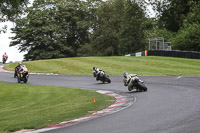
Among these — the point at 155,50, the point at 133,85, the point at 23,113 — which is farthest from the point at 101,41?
the point at 23,113

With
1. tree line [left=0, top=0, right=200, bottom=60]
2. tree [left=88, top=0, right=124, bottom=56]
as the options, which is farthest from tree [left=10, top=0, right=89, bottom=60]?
tree [left=88, top=0, right=124, bottom=56]

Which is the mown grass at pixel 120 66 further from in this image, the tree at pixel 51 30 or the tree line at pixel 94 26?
the tree at pixel 51 30

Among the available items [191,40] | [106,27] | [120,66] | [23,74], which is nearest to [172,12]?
[106,27]

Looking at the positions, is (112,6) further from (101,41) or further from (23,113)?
(23,113)

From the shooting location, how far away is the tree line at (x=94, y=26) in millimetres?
61156

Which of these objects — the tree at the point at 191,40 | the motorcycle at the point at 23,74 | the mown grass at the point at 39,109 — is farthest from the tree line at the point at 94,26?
the mown grass at the point at 39,109

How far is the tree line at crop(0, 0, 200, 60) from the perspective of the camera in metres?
61.2

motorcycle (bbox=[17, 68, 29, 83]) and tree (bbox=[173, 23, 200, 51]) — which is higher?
tree (bbox=[173, 23, 200, 51])

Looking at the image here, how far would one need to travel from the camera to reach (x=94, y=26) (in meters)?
72.7

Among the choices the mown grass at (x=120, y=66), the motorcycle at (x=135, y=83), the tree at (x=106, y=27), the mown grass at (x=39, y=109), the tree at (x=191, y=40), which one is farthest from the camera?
the tree at (x=106, y=27)

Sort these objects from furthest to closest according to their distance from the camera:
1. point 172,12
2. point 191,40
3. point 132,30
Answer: point 132,30
point 172,12
point 191,40

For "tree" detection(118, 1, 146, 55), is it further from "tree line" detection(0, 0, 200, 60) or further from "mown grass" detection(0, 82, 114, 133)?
"mown grass" detection(0, 82, 114, 133)

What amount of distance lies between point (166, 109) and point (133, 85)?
588 centimetres

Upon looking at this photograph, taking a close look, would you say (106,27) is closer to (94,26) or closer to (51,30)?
(94,26)
